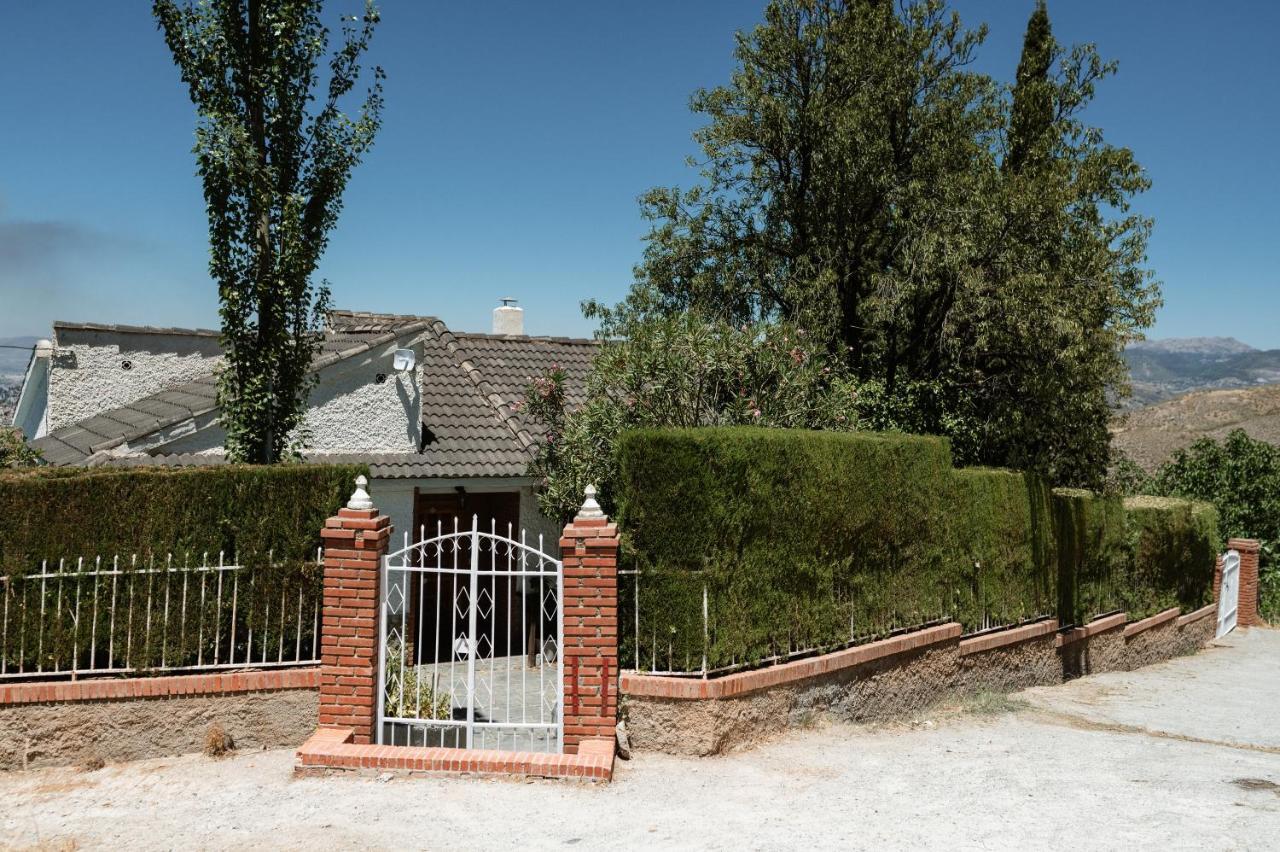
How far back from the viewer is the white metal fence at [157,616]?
8.23m

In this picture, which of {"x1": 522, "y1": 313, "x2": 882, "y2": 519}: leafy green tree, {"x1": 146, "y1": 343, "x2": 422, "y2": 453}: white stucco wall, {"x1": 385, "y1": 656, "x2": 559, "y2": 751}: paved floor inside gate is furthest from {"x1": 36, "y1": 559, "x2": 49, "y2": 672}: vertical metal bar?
{"x1": 522, "y1": 313, "x2": 882, "y2": 519}: leafy green tree

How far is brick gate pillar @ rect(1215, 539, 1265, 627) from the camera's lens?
23828 millimetres

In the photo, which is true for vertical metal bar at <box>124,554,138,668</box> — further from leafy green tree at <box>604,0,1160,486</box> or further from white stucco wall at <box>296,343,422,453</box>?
leafy green tree at <box>604,0,1160,486</box>

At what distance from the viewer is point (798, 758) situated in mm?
8594

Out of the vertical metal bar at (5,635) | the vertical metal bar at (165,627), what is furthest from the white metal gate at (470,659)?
the vertical metal bar at (5,635)

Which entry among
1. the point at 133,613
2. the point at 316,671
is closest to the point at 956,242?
the point at 316,671

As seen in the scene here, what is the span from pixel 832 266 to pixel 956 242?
201cm

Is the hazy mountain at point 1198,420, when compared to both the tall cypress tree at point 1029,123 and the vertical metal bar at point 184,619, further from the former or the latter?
the vertical metal bar at point 184,619

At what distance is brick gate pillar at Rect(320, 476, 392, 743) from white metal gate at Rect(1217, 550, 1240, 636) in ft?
71.6

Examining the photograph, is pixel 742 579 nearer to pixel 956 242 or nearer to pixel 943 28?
pixel 956 242

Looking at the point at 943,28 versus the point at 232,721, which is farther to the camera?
the point at 943,28

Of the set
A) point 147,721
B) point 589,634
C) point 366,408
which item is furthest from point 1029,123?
point 147,721

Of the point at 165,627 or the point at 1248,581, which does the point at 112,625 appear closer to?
the point at 165,627

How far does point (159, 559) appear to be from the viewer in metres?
8.45
